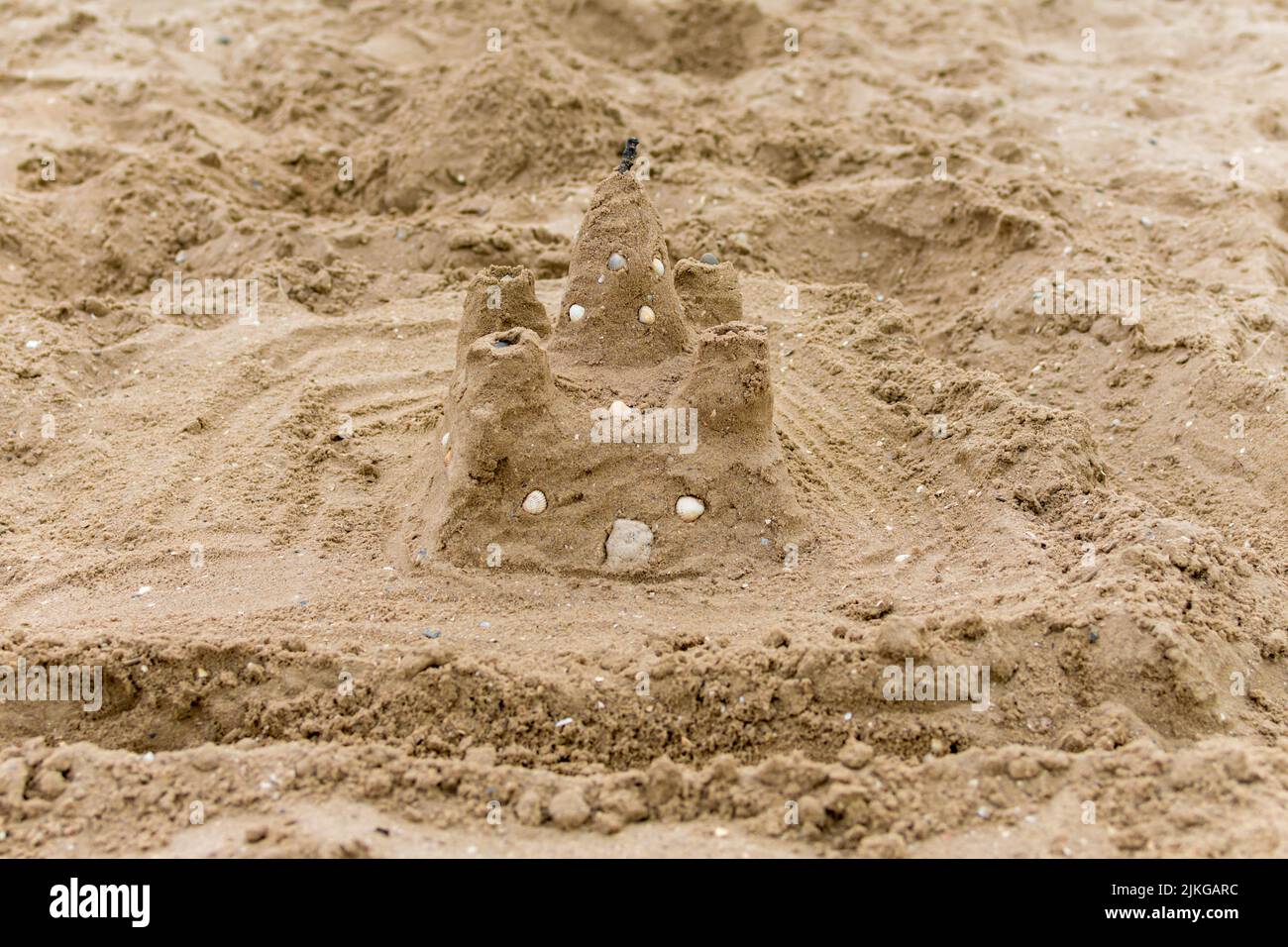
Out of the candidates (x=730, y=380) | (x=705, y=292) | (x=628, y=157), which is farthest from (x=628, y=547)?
(x=628, y=157)

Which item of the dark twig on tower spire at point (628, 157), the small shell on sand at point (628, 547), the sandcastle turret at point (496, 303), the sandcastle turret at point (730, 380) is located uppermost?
the dark twig on tower spire at point (628, 157)

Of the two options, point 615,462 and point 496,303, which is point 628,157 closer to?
point 496,303

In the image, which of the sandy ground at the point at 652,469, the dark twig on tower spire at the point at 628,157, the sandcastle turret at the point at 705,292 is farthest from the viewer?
the sandcastle turret at the point at 705,292

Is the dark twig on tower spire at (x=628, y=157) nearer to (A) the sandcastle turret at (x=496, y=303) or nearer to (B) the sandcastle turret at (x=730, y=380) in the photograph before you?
(A) the sandcastle turret at (x=496, y=303)

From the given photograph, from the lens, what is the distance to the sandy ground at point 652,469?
104 inches

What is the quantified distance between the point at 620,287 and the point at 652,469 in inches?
22.9

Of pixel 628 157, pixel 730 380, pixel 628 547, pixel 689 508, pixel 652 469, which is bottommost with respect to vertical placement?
pixel 628 547

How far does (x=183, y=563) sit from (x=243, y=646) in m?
0.65

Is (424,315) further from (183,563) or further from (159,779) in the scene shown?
(159,779)

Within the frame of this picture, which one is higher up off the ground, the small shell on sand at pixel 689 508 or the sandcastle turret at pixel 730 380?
the sandcastle turret at pixel 730 380

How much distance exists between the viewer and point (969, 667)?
2.95m

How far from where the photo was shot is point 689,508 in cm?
342

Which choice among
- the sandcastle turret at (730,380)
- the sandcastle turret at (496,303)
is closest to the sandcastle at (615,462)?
the sandcastle turret at (730,380)

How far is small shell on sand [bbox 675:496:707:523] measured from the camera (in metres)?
3.42
